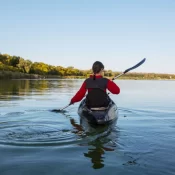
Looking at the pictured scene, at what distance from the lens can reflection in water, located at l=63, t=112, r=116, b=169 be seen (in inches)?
177

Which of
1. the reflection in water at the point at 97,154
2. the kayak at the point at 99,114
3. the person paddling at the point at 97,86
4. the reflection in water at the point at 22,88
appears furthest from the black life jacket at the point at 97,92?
the reflection in water at the point at 22,88

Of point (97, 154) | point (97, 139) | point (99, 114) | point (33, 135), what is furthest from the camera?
point (99, 114)

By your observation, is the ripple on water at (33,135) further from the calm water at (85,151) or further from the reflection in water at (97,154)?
the reflection in water at (97,154)

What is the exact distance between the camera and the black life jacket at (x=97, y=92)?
7.61 meters

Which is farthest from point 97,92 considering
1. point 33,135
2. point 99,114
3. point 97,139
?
point 33,135

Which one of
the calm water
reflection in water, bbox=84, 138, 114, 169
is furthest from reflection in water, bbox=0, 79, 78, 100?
reflection in water, bbox=84, 138, 114, 169

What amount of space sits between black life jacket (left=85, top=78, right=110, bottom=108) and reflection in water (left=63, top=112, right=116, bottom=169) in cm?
65

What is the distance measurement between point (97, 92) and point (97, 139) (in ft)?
6.88

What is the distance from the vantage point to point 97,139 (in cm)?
586

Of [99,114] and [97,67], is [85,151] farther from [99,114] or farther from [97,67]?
[97,67]

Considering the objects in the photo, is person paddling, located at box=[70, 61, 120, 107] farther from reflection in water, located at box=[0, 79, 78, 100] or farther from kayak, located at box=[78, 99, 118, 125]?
reflection in water, located at box=[0, 79, 78, 100]

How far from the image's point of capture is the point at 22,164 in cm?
416

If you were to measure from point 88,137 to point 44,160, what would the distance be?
182cm

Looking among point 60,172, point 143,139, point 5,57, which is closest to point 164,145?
point 143,139
